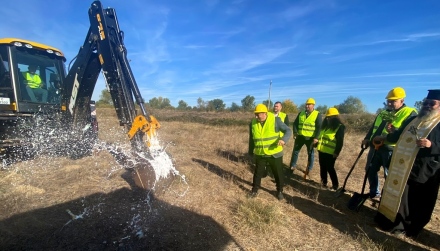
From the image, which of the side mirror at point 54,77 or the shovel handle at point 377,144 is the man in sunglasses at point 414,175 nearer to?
the shovel handle at point 377,144

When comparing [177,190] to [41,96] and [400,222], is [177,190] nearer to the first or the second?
[400,222]

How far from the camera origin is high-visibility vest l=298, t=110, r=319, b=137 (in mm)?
6020

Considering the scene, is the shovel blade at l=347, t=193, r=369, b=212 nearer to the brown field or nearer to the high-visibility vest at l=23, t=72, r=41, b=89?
the brown field

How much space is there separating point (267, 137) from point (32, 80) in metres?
5.53

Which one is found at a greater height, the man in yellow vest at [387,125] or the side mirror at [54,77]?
the side mirror at [54,77]

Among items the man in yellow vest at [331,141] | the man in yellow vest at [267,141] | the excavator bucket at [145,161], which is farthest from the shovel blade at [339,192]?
the excavator bucket at [145,161]

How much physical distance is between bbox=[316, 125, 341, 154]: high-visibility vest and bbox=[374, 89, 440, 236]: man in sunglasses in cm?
153

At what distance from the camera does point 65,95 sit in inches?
220

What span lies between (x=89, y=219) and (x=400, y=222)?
14.6ft

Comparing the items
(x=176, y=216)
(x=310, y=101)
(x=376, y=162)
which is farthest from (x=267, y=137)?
(x=310, y=101)

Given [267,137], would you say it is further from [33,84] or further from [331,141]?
[33,84]

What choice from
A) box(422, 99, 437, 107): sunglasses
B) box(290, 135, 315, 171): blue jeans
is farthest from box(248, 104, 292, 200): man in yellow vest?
box(422, 99, 437, 107): sunglasses

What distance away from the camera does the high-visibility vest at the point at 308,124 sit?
6.02 meters

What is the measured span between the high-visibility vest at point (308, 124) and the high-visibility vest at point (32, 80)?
640 centimetres
